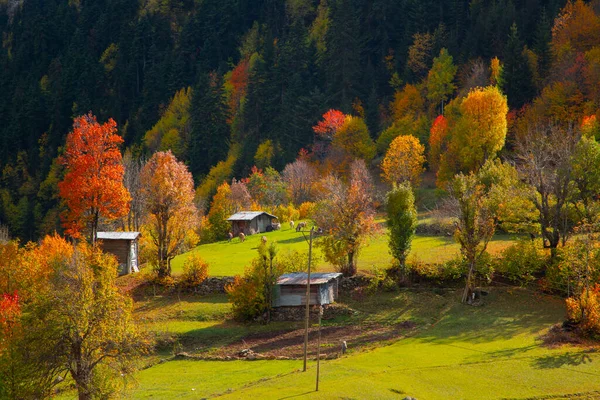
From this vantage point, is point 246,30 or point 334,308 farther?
point 246,30

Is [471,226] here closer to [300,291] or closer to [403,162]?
[300,291]

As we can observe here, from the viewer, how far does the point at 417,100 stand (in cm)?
12556

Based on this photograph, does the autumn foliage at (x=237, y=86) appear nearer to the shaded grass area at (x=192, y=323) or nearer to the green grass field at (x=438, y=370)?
the shaded grass area at (x=192, y=323)

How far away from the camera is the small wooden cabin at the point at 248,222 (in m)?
86.9

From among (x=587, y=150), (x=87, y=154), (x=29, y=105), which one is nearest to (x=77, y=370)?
(x=87, y=154)

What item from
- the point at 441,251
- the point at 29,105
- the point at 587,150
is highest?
the point at 29,105

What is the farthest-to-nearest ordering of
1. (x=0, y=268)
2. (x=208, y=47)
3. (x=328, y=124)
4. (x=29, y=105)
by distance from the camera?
(x=29, y=105)
(x=208, y=47)
(x=328, y=124)
(x=0, y=268)

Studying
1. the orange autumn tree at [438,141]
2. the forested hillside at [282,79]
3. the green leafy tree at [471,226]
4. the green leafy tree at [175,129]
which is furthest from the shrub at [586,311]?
the green leafy tree at [175,129]

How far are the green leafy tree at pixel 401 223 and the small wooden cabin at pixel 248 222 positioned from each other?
97.4 ft

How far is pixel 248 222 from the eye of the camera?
8719cm

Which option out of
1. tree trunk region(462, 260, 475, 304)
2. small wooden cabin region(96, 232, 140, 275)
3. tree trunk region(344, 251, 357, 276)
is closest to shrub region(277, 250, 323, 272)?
tree trunk region(344, 251, 357, 276)

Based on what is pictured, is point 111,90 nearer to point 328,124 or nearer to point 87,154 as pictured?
point 328,124

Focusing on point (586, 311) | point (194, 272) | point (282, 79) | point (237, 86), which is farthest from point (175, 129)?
point (586, 311)

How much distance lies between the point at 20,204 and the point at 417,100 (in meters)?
95.4
